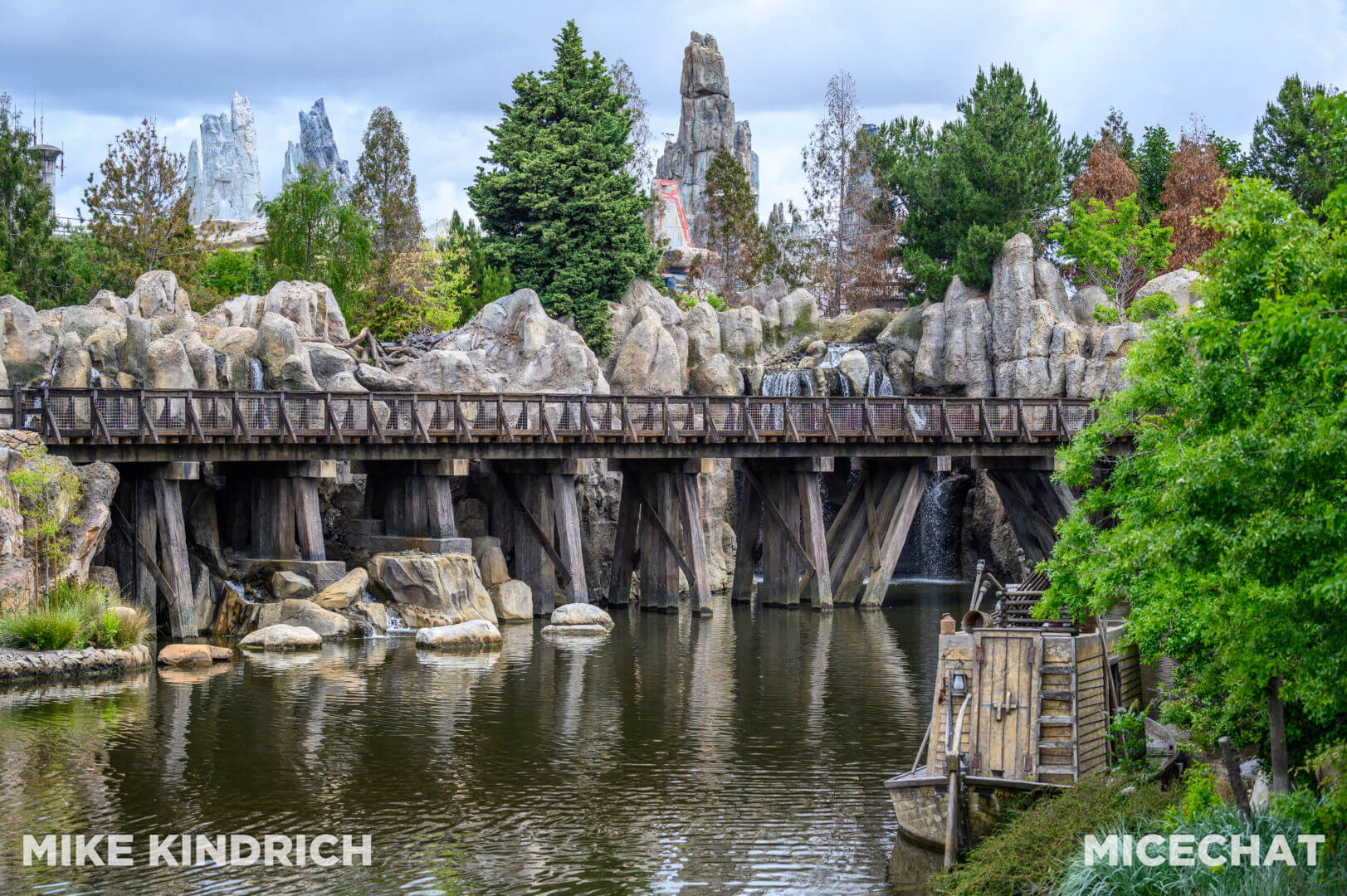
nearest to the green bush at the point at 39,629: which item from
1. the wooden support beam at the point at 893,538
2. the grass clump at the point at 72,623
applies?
the grass clump at the point at 72,623

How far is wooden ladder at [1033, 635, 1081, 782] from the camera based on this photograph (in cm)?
1611

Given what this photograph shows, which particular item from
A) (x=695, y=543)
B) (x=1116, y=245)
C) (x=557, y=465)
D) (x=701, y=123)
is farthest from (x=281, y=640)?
(x=701, y=123)

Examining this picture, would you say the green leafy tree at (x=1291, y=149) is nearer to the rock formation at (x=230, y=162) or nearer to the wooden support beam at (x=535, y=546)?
the wooden support beam at (x=535, y=546)

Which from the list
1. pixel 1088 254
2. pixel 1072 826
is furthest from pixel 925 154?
pixel 1072 826

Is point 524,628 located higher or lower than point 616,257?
lower

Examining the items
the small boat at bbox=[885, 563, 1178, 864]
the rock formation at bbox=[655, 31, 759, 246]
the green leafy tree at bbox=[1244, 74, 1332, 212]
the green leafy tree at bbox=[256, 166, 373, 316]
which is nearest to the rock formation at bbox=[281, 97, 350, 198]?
the rock formation at bbox=[655, 31, 759, 246]

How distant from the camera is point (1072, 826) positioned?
14273 mm

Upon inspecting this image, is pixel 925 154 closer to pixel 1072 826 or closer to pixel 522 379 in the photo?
pixel 522 379

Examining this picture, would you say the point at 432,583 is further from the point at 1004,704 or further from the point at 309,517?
the point at 1004,704

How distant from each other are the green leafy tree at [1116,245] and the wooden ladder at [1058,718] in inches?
1649

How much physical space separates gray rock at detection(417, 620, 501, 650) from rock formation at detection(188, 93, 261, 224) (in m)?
122

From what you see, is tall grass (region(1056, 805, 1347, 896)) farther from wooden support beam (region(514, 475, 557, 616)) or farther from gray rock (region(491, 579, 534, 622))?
wooden support beam (region(514, 475, 557, 616))

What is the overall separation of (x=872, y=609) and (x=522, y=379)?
13.7m

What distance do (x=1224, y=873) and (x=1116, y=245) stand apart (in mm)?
49222
